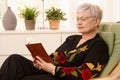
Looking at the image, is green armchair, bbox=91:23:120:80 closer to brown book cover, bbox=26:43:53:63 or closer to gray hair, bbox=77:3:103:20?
gray hair, bbox=77:3:103:20

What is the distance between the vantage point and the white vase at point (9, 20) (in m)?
3.47

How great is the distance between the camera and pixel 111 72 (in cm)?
220

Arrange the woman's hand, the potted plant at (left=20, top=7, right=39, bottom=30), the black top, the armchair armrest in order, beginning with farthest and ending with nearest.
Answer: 1. the potted plant at (left=20, top=7, right=39, bottom=30)
2. the woman's hand
3. the black top
4. the armchair armrest

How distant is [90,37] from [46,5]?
4.99 feet

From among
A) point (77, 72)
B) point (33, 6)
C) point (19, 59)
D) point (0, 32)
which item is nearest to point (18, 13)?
point (33, 6)

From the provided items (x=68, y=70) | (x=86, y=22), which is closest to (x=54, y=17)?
(x=86, y=22)

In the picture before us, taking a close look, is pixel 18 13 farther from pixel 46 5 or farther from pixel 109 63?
pixel 109 63

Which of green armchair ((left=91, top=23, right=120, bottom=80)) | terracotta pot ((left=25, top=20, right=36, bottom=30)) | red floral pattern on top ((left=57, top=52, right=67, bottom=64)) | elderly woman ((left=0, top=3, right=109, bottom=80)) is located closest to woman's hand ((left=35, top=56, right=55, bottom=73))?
elderly woman ((left=0, top=3, right=109, bottom=80))

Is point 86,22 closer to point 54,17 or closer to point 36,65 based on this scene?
point 36,65

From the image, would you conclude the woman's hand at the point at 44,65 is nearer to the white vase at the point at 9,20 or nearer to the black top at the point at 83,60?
the black top at the point at 83,60

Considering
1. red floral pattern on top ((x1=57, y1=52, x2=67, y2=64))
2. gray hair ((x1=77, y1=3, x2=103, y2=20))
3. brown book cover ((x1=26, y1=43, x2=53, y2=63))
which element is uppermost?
gray hair ((x1=77, y1=3, x2=103, y2=20))

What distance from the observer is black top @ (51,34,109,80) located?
2121 mm

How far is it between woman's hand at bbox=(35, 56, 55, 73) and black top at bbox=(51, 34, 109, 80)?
0.05 m

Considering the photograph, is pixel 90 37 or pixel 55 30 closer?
pixel 90 37
